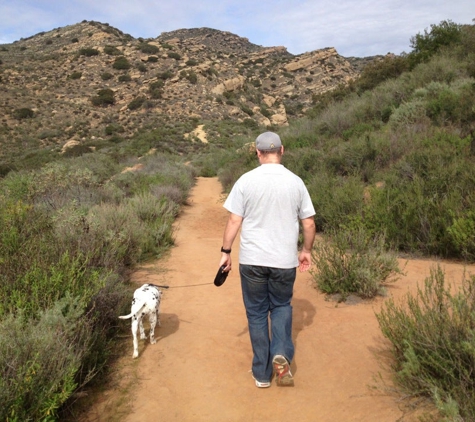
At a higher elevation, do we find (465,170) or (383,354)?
(465,170)

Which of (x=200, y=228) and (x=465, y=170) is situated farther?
(x=200, y=228)

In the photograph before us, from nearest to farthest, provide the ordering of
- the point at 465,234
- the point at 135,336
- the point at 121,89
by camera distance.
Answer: the point at 135,336 → the point at 465,234 → the point at 121,89

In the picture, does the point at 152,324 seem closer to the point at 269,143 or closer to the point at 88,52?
the point at 269,143

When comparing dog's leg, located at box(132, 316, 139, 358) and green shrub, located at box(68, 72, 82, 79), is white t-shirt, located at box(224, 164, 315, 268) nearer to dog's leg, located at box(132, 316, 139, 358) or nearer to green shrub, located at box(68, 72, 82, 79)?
dog's leg, located at box(132, 316, 139, 358)

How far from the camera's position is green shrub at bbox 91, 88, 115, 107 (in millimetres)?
38125

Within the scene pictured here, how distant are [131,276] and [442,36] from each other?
2081 centimetres

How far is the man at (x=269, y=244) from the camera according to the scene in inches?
125

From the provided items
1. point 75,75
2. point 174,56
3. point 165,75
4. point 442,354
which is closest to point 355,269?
point 442,354

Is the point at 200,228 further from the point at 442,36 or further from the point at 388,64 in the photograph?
the point at 442,36

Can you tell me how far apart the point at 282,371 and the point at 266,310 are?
50 centimetres

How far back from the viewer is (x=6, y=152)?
3000cm

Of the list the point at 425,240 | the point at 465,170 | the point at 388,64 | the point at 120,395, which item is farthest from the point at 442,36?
the point at 120,395

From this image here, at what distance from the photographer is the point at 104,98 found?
3812 centimetres

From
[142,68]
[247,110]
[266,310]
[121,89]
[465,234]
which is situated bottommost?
[465,234]
